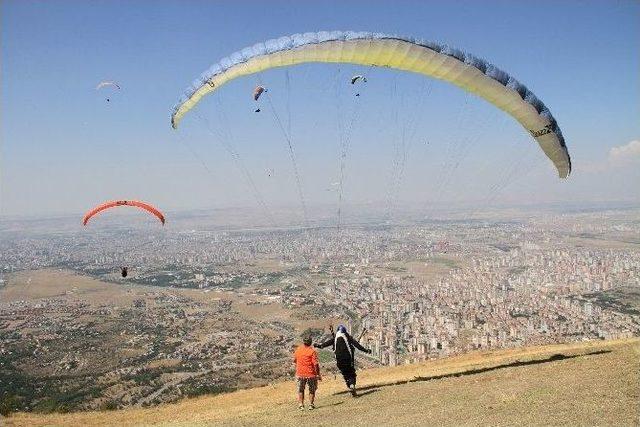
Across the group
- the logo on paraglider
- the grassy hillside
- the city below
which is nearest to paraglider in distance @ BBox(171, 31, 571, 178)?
the logo on paraglider

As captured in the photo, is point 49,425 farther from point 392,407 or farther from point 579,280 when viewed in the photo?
point 579,280

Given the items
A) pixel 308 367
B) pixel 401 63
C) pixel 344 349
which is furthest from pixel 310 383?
pixel 401 63

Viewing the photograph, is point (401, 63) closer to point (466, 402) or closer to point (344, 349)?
point (344, 349)

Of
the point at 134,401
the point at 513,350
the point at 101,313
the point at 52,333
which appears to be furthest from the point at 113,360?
the point at 513,350

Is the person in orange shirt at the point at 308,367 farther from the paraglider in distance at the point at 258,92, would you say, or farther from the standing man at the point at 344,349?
the paraglider in distance at the point at 258,92

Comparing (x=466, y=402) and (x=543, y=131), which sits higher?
(x=543, y=131)

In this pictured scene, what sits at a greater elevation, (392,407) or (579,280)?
(392,407)
